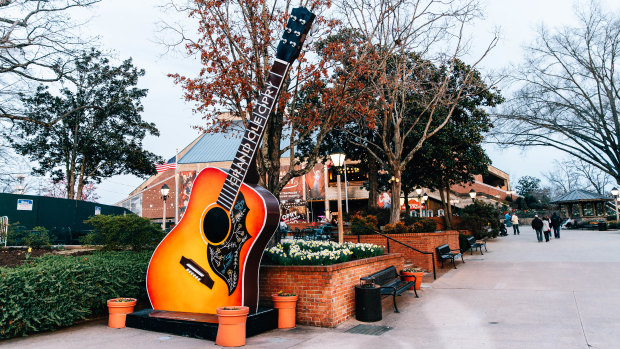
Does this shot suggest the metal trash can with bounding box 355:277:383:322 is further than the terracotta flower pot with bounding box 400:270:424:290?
No

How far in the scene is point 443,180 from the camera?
24.7m

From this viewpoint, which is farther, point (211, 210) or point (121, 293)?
point (121, 293)

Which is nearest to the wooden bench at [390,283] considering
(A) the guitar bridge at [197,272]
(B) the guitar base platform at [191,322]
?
(B) the guitar base platform at [191,322]

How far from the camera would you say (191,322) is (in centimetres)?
642

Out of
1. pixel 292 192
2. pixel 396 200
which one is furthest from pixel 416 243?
pixel 292 192

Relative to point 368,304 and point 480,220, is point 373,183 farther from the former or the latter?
point 368,304

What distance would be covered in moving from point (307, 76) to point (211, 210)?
4474 mm

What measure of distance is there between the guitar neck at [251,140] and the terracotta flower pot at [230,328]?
5.62ft

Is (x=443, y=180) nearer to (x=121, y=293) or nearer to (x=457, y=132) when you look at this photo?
(x=457, y=132)

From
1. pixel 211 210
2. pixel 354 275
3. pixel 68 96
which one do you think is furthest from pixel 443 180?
pixel 68 96

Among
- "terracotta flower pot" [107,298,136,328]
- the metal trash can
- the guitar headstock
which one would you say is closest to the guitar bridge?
"terracotta flower pot" [107,298,136,328]

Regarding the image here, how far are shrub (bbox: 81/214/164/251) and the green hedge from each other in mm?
2107

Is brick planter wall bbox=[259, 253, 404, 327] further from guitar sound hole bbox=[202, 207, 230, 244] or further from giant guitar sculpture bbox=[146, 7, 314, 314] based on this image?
guitar sound hole bbox=[202, 207, 230, 244]

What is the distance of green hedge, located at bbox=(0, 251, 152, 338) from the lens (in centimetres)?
607
